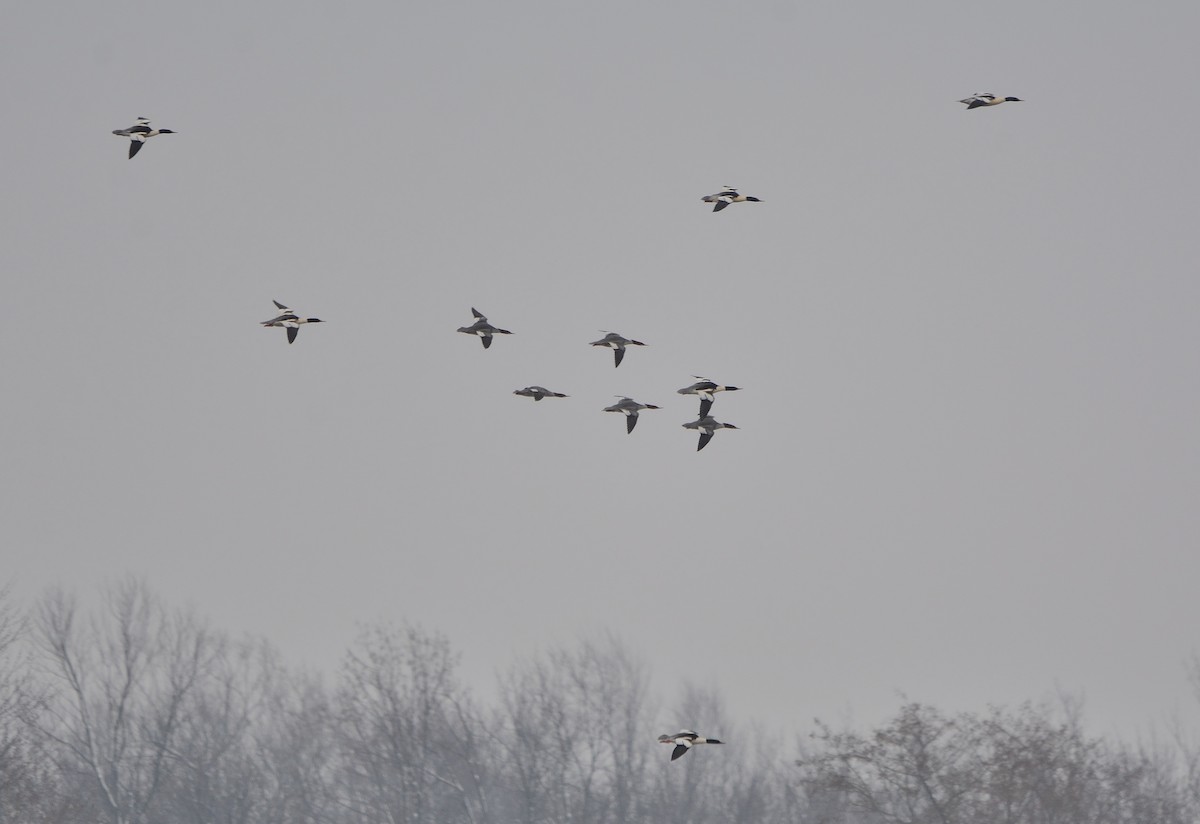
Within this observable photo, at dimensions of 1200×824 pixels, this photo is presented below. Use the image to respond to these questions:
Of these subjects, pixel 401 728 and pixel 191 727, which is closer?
pixel 401 728

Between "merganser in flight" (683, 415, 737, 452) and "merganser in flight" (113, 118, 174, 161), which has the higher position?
"merganser in flight" (113, 118, 174, 161)

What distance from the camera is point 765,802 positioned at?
74000mm

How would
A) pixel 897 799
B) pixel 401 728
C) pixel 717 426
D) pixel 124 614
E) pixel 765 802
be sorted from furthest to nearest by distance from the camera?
pixel 124 614
pixel 765 802
pixel 401 728
pixel 897 799
pixel 717 426

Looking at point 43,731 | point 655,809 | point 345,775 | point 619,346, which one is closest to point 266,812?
point 345,775

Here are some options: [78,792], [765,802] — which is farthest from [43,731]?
[765,802]

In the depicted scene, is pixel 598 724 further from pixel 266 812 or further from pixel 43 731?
pixel 43 731

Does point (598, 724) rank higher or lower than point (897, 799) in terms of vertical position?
higher

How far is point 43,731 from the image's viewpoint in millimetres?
66875

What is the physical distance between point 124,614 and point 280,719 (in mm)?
8132

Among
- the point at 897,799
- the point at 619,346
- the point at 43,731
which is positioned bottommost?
the point at 897,799

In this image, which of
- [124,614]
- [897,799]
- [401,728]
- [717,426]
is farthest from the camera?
[124,614]

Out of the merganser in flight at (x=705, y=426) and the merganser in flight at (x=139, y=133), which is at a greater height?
the merganser in flight at (x=139, y=133)

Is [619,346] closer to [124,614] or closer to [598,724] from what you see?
[598,724]

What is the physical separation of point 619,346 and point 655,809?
95.4 ft
